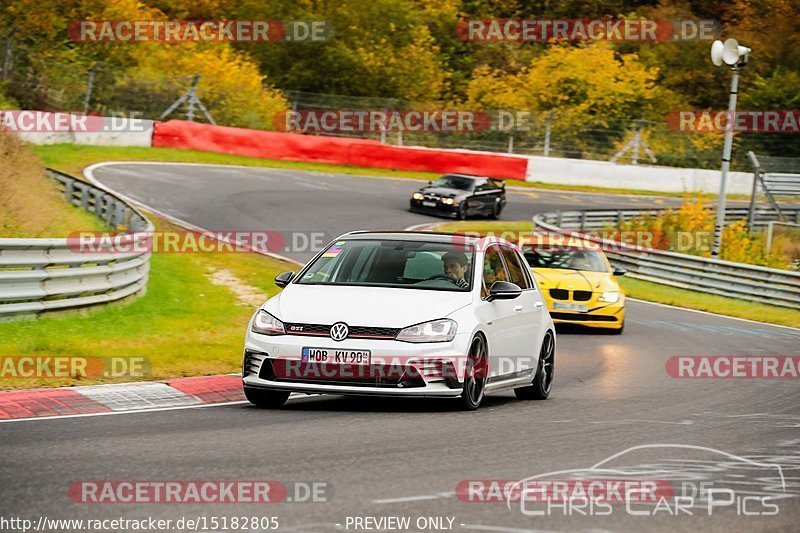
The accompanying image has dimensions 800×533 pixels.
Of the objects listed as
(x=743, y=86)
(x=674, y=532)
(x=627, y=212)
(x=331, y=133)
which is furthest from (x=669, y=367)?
(x=743, y=86)

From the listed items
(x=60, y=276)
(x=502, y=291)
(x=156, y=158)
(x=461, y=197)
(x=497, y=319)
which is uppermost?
(x=502, y=291)

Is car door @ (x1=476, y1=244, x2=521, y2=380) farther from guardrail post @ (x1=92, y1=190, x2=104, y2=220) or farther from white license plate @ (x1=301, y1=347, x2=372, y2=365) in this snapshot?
guardrail post @ (x1=92, y1=190, x2=104, y2=220)

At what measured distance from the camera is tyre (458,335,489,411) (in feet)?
34.9

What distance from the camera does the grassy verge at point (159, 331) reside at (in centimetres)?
1306

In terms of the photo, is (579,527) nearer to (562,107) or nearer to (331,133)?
(331,133)

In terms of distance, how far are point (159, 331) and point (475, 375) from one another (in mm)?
6049

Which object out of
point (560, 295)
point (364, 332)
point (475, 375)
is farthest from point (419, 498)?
point (560, 295)

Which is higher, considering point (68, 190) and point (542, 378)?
point (68, 190)

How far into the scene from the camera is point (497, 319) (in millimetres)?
11430

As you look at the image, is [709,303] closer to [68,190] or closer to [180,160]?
[68,190]

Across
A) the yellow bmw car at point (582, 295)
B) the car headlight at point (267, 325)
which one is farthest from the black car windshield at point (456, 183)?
the car headlight at point (267, 325)

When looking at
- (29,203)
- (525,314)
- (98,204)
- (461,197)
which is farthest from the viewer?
(461,197)

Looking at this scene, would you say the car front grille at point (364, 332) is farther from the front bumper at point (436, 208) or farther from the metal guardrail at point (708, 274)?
the front bumper at point (436, 208)

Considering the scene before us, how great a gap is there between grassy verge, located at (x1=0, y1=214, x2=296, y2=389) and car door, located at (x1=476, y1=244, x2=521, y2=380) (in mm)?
3243
